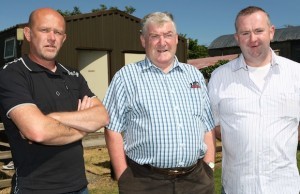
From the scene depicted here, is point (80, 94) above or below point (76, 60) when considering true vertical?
below

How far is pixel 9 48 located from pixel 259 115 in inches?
501

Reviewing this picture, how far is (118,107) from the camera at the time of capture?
3889 millimetres

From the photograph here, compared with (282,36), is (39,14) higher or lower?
lower

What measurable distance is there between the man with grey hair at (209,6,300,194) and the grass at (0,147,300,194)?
3.76 m

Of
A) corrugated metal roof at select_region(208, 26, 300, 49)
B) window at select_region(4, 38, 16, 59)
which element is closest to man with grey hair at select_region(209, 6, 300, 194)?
window at select_region(4, 38, 16, 59)

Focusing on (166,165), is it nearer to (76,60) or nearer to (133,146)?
(133,146)

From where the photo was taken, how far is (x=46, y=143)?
322 cm

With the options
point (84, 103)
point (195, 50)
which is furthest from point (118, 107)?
point (195, 50)

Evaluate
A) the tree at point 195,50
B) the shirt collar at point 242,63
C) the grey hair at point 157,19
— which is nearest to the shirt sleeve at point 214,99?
the shirt collar at point 242,63

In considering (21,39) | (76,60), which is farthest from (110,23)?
(21,39)

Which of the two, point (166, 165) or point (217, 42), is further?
point (217, 42)

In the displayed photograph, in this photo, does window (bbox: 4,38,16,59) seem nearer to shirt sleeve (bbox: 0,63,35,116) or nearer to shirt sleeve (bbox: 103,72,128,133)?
shirt sleeve (bbox: 103,72,128,133)

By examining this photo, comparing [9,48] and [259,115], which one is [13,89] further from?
[9,48]

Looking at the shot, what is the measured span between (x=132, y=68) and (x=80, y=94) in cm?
60
